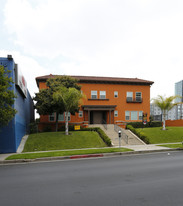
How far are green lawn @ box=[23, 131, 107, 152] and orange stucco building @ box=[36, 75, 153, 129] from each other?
29.3 ft

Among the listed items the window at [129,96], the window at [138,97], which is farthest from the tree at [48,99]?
the window at [138,97]

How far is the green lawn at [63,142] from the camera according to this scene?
14.6m

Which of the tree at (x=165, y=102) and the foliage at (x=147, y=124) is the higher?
the tree at (x=165, y=102)

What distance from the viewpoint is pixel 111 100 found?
28.9 meters

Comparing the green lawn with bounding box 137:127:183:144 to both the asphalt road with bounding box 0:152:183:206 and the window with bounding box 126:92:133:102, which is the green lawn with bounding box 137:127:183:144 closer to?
the window with bounding box 126:92:133:102

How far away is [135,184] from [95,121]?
23.9 meters

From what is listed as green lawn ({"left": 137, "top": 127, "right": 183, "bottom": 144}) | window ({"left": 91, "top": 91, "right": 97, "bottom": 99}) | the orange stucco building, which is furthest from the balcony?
green lawn ({"left": 137, "top": 127, "right": 183, "bottom": 144})

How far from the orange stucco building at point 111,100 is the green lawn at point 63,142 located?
892cm

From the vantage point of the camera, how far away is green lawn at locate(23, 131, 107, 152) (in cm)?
1464

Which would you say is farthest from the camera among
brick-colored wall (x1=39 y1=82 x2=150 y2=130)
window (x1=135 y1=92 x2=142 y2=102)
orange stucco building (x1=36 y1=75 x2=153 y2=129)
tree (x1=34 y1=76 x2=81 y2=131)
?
window (x1=135 y1=92 x2=142 y2=102)

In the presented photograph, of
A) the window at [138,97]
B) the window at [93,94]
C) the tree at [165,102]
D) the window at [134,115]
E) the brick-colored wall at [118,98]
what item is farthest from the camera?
the window at [138,97]

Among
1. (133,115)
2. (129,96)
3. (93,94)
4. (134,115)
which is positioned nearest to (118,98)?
(129,96)

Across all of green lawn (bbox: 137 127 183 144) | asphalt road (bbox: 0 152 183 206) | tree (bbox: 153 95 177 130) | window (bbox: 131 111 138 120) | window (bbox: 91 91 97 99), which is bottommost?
green lawn (bbox: 137 127 183 144)

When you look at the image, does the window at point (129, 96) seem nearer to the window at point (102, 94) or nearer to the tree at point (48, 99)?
the window at point (102, 94)
